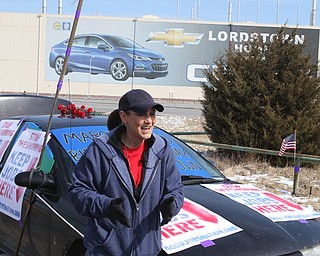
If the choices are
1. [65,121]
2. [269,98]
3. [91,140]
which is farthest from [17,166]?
[269,98]

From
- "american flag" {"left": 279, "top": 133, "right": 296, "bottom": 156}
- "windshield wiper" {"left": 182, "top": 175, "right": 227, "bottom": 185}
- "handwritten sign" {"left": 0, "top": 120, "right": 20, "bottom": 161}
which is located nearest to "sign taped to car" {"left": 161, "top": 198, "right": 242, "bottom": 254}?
"windshield wiper" {"left": 182, "top": 175, "right": 227, "bottom": 185}

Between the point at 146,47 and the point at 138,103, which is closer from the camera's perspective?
the point at 138,103

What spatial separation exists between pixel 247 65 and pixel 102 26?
48030 millimetres

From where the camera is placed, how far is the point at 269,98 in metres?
10.8

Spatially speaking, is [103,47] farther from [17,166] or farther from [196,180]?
[196,180]

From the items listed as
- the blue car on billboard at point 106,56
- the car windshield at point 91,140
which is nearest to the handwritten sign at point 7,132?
the car windshield at point 91,140

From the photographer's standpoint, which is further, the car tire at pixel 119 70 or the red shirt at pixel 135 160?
the car tire at pixel 119 70

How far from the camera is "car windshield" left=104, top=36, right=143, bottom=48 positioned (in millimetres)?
55875

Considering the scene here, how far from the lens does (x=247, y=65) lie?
11180 millimetres

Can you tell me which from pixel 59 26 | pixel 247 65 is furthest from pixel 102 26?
pixel 247 65

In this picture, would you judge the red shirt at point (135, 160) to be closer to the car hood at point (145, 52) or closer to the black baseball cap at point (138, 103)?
the black baseball cap at point (138, 103)

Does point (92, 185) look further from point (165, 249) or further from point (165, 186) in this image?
point (165, 249)

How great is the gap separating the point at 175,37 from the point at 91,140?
54330 mm

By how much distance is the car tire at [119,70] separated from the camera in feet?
185
